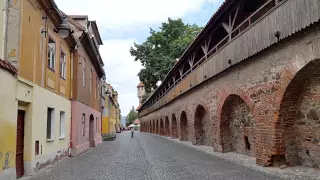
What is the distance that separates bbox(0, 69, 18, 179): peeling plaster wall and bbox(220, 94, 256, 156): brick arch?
8.63 m

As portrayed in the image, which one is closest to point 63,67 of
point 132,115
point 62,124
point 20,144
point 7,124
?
point 62,124

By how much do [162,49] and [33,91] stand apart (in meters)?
34.0

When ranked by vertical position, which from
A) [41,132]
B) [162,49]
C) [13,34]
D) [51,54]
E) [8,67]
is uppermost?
[162,49]

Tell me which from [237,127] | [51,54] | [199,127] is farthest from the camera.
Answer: [199,127]

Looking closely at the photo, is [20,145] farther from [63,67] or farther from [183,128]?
[183,128]

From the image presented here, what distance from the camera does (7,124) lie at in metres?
7.58

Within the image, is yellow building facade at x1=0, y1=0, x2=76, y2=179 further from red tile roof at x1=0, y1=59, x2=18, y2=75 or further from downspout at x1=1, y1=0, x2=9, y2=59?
red tile roof at x1=0, y1=59, x2=18, y2=75

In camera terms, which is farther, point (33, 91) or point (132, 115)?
point (132, 115)

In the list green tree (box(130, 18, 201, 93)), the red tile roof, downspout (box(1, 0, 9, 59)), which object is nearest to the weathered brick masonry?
the red tile roof

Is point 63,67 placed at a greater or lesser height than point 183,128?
greater

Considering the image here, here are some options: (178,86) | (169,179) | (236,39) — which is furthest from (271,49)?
(178,86)

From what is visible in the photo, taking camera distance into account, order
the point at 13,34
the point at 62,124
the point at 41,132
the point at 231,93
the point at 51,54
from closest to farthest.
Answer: the point at 13,34
the point at 41,132
the point at 51,54
the point at 231,93
the point at 62,124

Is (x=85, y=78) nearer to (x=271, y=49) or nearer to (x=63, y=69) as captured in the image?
(x=63, y=69)

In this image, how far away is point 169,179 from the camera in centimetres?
842
